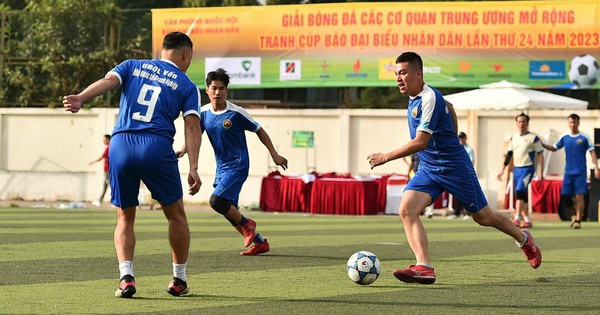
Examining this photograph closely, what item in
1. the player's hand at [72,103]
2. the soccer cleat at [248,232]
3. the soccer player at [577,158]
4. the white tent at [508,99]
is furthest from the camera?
the white tent at [508,99]

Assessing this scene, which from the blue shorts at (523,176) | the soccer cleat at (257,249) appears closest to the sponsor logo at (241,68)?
the blue shorts at (523,176)

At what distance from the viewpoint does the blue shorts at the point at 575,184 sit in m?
23.2

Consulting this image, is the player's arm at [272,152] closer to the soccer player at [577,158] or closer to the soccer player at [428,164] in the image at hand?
the soccer player at [428,164]

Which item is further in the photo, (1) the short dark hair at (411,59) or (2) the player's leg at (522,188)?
(2) the player's leg at (522,188)

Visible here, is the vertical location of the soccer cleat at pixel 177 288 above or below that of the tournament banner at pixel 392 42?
below

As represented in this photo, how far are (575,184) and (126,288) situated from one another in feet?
51.9

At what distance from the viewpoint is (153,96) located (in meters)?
8.96

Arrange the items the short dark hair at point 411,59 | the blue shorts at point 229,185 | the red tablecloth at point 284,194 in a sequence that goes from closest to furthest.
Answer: the short dark hair at point 411,59
the blue shorts at point 229,185
the red tablecloth at point 284,194

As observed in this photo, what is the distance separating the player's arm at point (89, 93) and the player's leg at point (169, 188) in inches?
18.1

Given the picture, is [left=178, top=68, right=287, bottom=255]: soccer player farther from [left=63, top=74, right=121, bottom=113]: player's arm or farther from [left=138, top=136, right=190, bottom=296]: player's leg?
[left=63, top=74, right=121, bottom=113]: player's arm

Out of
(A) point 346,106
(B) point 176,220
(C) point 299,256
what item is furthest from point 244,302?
(A) point 346,106

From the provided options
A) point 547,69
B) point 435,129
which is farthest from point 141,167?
point 547,69

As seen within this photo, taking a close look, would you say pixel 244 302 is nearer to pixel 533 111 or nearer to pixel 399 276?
pixel 399 276

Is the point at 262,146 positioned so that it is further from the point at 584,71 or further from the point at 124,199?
the point at 124,199
